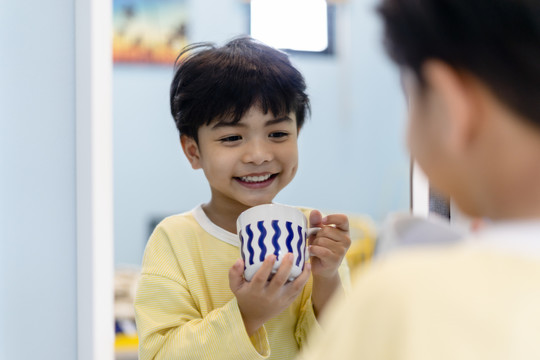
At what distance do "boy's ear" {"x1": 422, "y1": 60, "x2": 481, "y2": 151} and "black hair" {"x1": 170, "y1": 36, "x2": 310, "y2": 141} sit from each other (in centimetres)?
50

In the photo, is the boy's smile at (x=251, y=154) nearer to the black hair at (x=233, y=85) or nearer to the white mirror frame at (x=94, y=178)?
the black hair at (x=233, y=85)

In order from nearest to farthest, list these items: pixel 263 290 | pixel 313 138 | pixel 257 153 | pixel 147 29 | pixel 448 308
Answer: pixel 448 308 < pixel 263 290 < pixel 257 153 < pixel 147 29 < pixel 313 138

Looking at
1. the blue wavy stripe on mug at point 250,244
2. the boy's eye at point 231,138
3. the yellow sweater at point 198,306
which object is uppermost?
the boy's eye at point 231,138

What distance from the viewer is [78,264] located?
0.91m

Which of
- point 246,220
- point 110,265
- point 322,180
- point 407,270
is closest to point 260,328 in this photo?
point 246,220

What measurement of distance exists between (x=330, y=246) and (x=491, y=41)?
508 millimetres

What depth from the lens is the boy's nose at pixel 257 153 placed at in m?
0.83

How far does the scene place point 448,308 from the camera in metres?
0.30

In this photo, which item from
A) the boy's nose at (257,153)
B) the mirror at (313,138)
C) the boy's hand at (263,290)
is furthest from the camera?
the mirror at (313,138)

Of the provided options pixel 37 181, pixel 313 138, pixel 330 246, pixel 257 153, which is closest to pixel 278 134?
pixel 257 153

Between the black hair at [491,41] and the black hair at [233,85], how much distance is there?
1.61ft

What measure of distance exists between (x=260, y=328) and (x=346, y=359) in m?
0.47

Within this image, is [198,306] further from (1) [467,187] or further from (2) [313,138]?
(2) [313,138]

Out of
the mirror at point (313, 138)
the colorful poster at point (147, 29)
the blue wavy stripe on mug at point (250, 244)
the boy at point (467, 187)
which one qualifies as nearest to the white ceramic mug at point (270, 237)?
the blue wavy stripe on mug at point (250, 244)
